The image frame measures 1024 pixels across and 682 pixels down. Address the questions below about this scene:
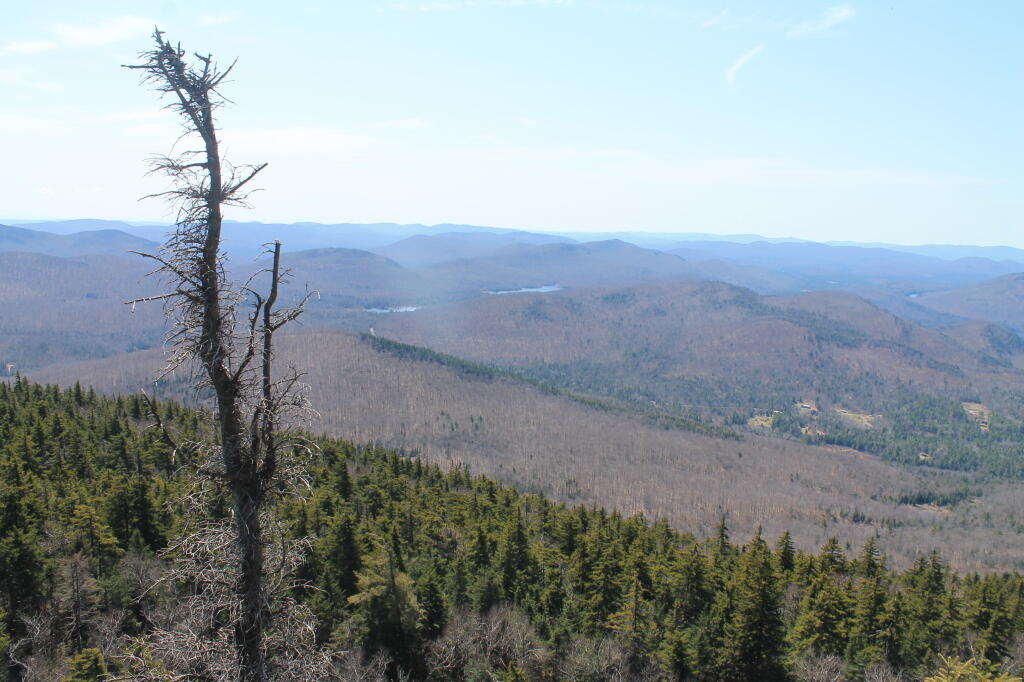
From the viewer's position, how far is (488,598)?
35500 millimetres

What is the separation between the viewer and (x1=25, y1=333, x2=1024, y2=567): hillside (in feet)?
377

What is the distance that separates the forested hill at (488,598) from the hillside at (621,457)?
62972mm

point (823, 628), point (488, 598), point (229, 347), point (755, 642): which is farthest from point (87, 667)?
point (823, 628)

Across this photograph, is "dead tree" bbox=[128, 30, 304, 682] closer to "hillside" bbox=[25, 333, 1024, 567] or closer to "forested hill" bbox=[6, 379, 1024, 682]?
"forested hill" bbox=[6, 379, 1024, 682]

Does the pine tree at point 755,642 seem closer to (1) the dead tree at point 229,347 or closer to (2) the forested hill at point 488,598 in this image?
(2) the forested hill at point 488,598

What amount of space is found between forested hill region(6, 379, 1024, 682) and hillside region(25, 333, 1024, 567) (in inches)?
2479

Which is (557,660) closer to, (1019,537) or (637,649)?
(637,649)

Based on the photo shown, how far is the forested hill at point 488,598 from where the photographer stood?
1058 inches

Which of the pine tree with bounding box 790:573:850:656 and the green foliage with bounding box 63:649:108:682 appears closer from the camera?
the green foliage with bounding box 63:649:108:682

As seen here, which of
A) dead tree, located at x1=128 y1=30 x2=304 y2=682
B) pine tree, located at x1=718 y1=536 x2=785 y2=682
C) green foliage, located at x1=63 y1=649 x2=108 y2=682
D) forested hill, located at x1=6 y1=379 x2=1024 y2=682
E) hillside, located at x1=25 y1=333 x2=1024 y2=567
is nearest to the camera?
dead tree, located at x1=128 y1=30 x2=304 y2=682

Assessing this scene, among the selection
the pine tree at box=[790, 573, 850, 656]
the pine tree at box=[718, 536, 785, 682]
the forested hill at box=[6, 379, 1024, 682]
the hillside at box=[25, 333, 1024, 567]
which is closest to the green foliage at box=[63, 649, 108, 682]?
the forested hill at box=[6, 379, 1024, 682]

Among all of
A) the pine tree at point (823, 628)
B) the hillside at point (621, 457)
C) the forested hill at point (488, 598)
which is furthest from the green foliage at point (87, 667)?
the hillside at point (621, 457)

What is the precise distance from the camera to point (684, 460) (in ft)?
481

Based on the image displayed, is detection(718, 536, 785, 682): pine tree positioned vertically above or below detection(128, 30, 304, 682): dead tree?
below
